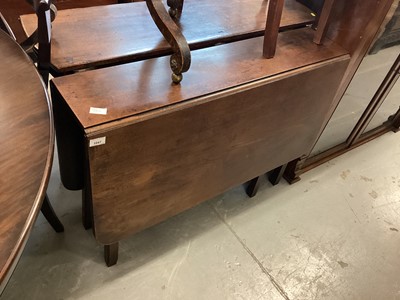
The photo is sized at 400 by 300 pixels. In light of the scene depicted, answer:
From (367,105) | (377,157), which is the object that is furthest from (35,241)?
(377,157)

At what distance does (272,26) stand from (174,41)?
1.19 ft

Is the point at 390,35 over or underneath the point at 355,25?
underneath

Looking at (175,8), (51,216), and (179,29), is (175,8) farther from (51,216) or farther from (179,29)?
(51,216)

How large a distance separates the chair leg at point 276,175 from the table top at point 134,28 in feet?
2.14

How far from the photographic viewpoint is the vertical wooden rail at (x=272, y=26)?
3.51 feet

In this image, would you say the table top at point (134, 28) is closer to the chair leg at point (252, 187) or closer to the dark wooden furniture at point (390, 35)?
the dark wooden furniture at point (390, 35)

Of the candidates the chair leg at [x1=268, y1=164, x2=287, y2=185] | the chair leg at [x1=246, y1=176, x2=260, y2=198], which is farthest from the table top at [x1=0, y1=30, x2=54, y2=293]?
the chair leg at [x1=268, y1=164, x2=287, y2=185]

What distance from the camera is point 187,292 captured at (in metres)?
1.30

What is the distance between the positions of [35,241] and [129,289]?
1.34ft

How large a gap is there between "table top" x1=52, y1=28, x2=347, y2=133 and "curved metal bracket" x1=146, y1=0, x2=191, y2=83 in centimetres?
6

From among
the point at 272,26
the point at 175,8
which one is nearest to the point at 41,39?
the point at 175,8

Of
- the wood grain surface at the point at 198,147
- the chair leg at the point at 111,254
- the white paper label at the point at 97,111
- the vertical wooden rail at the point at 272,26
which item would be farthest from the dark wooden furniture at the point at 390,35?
the chair leg at the point at 111,254

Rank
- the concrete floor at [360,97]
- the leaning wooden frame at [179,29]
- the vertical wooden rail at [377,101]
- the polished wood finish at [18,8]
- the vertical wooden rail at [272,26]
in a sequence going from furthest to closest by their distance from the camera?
the polished wood finish at [18,8]
the vertical wooden rail at [377,101]
the concrete floor at [360,97]
the vertical wooden rail at [272,26]
the leaning wooden frame at [179,29]

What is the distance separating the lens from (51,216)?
1.30 metres
